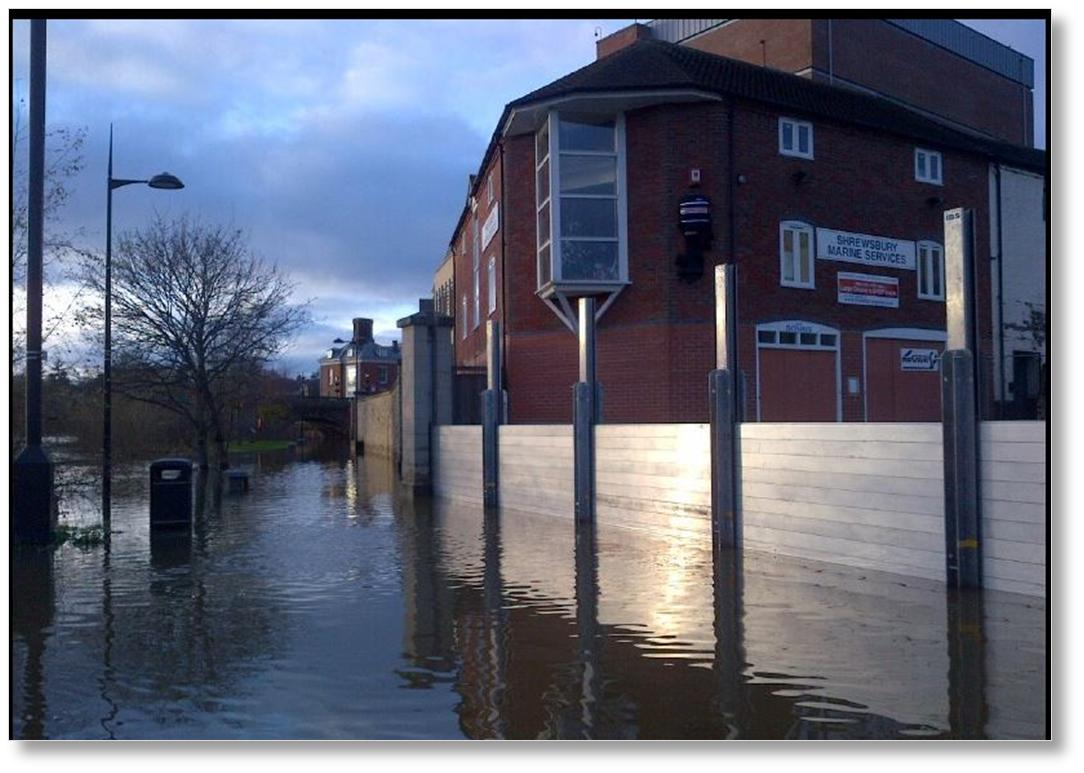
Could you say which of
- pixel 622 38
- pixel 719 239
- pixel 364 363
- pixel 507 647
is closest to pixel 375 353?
pixel 364 363

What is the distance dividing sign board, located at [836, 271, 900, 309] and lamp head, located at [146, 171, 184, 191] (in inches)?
535

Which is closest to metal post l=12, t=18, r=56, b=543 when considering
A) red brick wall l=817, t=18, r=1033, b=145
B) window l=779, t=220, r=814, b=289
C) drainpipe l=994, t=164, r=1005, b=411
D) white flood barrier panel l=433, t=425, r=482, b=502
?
white flood barrier panel l=433, t=425, r=482, b=502

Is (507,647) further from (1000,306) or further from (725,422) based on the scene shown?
(1000,306)

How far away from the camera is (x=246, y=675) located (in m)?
6.13

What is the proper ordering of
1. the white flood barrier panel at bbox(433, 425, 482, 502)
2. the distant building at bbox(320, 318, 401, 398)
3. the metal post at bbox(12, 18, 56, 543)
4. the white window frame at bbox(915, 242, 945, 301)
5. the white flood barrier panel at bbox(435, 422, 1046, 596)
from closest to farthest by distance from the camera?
the white flood barrier panel at bbox(435, 422, 1046, 596) < the metal post at bbox(12, 18, 56, 543) < the white flood barrier panel at bbox(433, 425, 482, 502) < the white window frame at bbox(915, 242, 945, 301) < the distant building at bbox(320, 318, 401, 398)

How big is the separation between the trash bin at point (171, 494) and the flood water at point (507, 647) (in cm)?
164

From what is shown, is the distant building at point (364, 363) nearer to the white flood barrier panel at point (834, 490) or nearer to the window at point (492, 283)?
the window at point (492, 283)

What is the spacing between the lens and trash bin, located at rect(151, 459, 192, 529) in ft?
43.1

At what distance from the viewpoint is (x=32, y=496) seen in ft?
36.5

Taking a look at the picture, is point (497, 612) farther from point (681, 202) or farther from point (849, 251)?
point (849, 251)

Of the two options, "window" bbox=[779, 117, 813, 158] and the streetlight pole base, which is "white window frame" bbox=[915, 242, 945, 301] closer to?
"window" bbox=[779, 117, 813, 158]

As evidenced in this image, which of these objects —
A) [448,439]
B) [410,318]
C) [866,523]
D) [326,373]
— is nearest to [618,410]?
[448,439]

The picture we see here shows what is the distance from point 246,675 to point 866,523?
583cm

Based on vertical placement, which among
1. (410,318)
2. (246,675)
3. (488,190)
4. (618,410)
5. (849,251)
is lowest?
(246,675)
